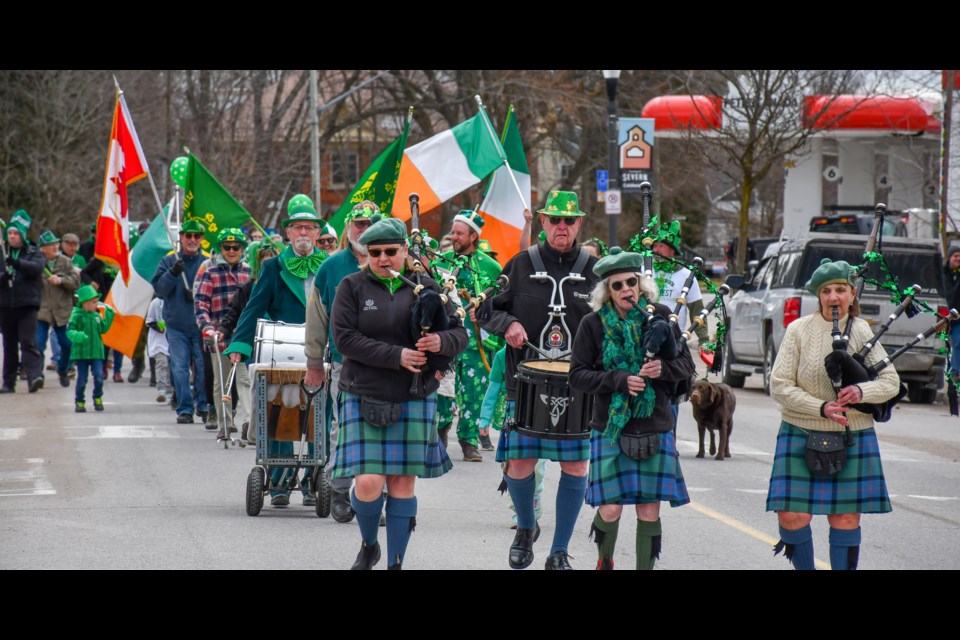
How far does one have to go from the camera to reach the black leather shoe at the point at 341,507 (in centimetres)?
913

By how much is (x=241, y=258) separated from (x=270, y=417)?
407cm

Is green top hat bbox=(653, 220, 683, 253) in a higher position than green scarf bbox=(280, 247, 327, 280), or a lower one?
higher

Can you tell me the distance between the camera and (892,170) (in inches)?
1592

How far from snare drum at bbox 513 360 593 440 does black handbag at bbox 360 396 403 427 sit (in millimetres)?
896

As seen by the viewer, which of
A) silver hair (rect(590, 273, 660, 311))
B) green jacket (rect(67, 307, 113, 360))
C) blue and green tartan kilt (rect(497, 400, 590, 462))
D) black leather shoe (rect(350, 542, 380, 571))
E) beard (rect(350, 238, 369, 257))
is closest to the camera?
silver hair (rect(590, 273, 660, 311))

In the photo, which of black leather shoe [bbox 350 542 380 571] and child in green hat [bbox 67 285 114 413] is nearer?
black leather shoe [bbox 350 542 380 571]

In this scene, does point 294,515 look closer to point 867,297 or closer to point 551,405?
point 551,405

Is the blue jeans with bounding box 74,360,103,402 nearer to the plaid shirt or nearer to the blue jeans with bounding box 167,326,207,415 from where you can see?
the blue jeans with bounding box 167,326,207,415

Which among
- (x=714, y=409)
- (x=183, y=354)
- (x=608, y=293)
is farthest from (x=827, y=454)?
(x=183, y=354)

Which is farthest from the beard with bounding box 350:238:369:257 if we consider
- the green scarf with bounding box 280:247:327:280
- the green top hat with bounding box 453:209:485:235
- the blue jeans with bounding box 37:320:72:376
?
the blue jeans with bounding box 37:320:72:376

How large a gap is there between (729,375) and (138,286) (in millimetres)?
8974

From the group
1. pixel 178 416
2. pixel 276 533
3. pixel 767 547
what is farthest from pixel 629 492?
pixel 178 416

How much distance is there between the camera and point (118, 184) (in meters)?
16.1

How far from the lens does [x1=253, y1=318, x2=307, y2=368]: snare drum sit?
920 cm
